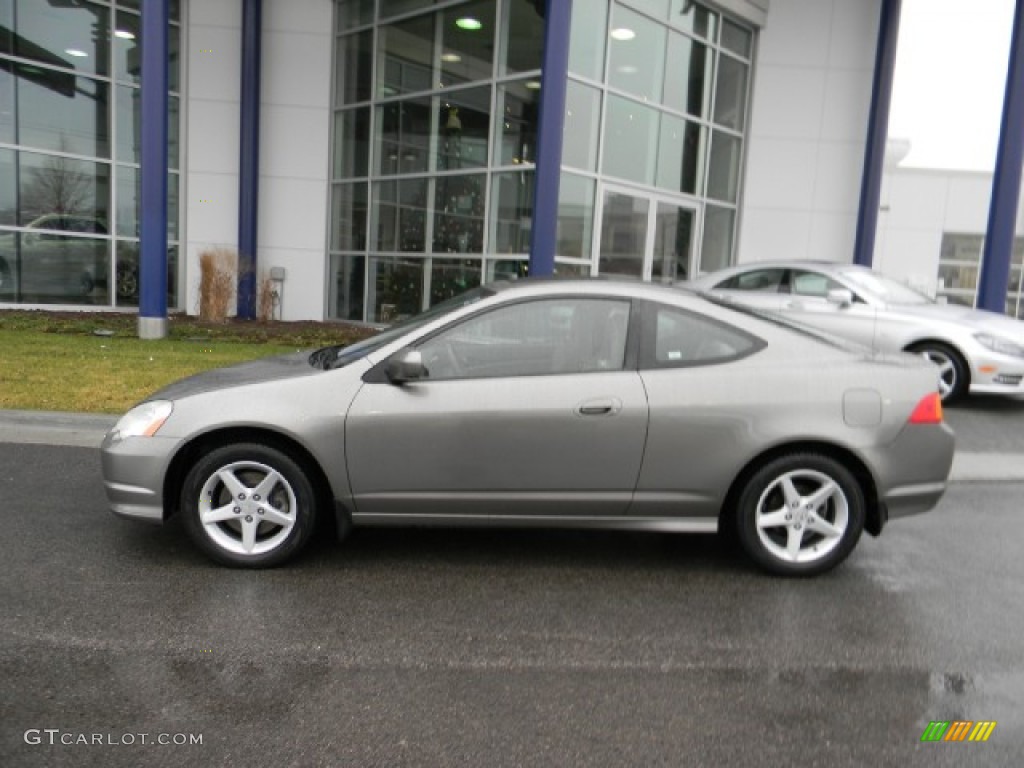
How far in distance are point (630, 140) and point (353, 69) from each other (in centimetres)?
594

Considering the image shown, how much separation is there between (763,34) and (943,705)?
15874mm

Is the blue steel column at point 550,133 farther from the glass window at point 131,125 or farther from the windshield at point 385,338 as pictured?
the glass window at point 131,125

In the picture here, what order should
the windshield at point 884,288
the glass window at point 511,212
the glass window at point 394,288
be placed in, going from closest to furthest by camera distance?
the windshield at point 884,288 < the glass window at point 511,212 < the glass window at point 394,288

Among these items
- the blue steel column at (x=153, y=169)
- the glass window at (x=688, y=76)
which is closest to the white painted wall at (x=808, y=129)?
the glass window at (x=688, y=76)

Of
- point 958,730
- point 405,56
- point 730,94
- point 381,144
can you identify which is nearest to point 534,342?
point 958,730

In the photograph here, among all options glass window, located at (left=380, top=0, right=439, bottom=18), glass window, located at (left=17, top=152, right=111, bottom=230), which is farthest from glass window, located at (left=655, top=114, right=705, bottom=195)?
glass window, located at (left=17, top=152, right=111, bottom=230)

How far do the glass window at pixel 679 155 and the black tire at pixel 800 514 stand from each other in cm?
1185

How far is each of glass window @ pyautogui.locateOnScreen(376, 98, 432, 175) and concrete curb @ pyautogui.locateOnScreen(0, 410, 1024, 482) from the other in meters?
9.64

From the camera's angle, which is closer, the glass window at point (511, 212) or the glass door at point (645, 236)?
the glass window at point (511, 212)

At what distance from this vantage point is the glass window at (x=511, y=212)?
13.5 metres

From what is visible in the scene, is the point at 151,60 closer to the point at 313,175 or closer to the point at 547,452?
A: the point at 313,175

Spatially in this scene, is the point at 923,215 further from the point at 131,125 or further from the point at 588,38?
the point at 131,125

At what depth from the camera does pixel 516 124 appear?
13859 millimetres

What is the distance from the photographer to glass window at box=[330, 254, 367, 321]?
16.3 m
